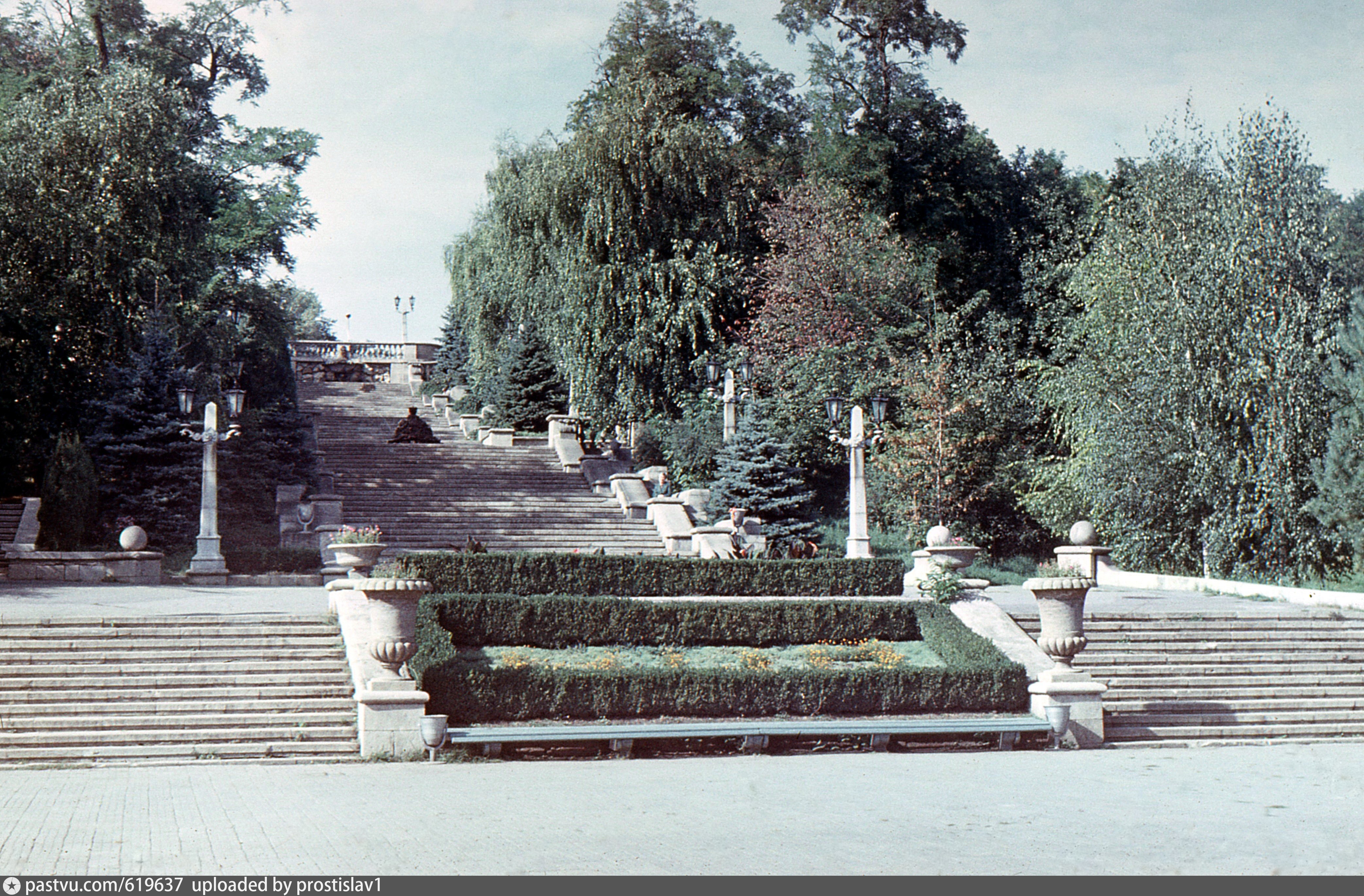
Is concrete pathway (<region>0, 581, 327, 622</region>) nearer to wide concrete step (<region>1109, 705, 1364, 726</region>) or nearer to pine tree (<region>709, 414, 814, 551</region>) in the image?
pine tree (<region>709, 414, 814, 551</region>)

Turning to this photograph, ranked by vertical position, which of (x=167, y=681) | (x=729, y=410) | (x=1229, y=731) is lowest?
(x=1229, y=731)

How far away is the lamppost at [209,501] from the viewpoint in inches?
906

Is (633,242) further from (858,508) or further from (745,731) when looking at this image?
(745,731)

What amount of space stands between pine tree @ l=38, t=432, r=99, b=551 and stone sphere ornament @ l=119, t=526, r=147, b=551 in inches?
103

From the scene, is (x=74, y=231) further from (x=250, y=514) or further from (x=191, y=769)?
(x=191, y=769)

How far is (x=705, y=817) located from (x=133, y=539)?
16.9 m

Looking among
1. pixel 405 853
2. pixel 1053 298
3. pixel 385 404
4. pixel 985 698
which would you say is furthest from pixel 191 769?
pixel 385 404

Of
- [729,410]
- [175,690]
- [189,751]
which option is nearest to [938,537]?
[729,410]

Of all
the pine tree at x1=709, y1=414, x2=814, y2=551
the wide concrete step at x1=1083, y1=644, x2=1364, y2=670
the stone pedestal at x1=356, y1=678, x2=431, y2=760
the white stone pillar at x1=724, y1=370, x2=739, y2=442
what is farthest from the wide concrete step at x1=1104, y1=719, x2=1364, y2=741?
the white stone pillar at x1=724, y1=370, x2=739, y2=442

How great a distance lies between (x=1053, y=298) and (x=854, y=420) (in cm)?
1329

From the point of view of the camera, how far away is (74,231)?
27109 millimetres

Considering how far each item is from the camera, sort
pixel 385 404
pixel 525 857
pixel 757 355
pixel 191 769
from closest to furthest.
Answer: pixel 525 857
pixel 191 769
pixel 757 355
pixel 385 404

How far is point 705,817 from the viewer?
866cm

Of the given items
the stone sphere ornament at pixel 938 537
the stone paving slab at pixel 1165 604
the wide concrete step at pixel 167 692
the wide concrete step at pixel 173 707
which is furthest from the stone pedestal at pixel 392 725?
the stone sphere ornament at pixel 938 537
